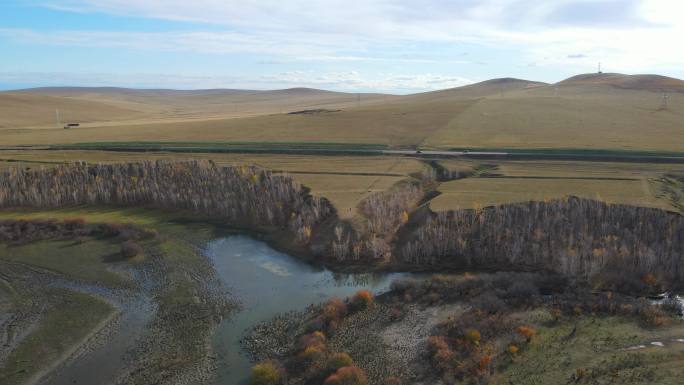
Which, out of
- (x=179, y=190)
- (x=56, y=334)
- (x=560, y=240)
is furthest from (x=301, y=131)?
(x=56, y=334)

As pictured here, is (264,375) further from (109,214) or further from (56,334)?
(109,214)

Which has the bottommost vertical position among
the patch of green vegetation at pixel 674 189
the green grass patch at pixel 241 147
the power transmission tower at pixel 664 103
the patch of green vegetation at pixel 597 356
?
the patch of green vegetation at pixel 597 356

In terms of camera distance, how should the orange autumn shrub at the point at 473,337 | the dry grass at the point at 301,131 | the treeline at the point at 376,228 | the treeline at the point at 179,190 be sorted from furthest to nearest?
1. the dry grass at the point at 301,131
2. the treeline at the point at 179,190
3. the treeline at the point at 376,228
4. the orange autumn shrub at the point at 473,337

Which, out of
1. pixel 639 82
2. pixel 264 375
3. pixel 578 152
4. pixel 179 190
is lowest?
pixel 264 375

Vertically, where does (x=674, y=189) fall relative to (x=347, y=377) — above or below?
above

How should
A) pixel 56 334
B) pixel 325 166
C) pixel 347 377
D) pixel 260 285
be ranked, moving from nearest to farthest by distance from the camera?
1. pixel 347 377
2. pixel 56 334
3. pixel 260 285
4. pixel 325 166

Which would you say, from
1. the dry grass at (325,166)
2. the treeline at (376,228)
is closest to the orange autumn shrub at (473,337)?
the treeline at (376,228)

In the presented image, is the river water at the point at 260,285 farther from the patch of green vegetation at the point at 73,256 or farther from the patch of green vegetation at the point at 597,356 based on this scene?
the patch of green vegetation at the point at 597,356

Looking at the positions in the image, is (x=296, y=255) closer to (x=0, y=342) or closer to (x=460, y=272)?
(x=460, y=272)
